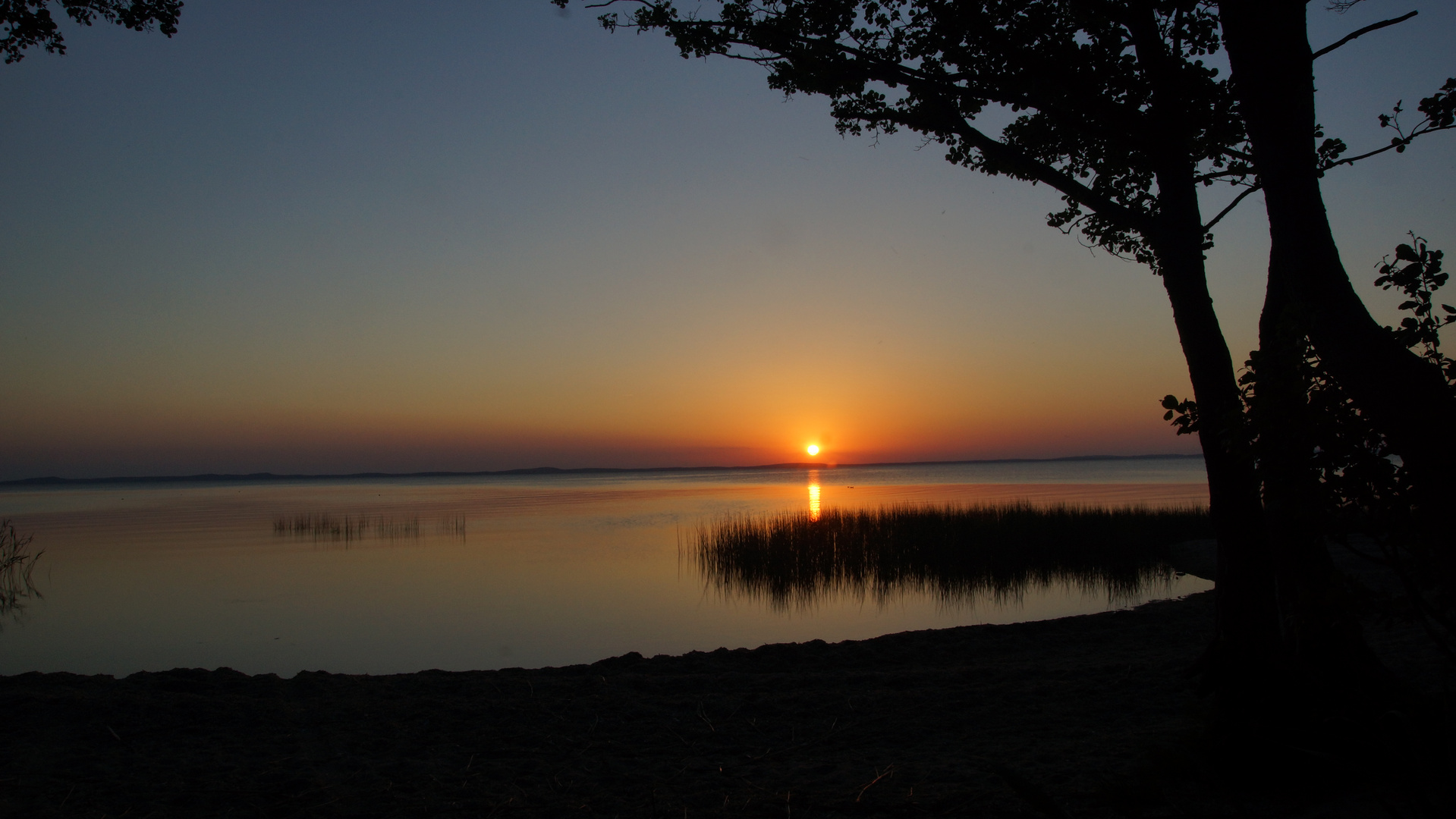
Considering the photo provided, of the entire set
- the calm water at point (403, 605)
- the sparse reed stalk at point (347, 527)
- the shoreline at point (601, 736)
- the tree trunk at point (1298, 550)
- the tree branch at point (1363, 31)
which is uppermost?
the tree branch at point (1363, 31)

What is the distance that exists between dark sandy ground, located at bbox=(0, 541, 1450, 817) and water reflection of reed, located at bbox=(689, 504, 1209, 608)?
277 inches

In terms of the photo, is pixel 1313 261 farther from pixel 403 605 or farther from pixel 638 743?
pixel 403 605

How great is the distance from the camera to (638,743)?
5695 mm

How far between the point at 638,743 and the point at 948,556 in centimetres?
1216

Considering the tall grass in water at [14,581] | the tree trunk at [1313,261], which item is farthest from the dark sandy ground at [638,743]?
the tall grass in water at [14,581]

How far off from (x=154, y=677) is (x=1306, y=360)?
8745mm

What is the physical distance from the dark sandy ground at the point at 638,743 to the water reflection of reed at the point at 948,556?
702 centimetres

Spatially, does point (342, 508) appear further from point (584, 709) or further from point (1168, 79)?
point (1168, 79)

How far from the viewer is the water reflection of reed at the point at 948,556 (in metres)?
15.2

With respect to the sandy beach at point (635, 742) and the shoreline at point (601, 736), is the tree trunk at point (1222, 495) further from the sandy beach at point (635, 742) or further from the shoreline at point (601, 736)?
the shoreline at point (601, 736)

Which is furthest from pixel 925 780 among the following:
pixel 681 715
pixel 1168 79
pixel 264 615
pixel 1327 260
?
pixel 264 615

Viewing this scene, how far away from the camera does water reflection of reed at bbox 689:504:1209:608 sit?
1516cm

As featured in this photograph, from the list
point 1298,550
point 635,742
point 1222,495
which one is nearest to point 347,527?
point 635,742

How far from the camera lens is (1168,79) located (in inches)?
206
